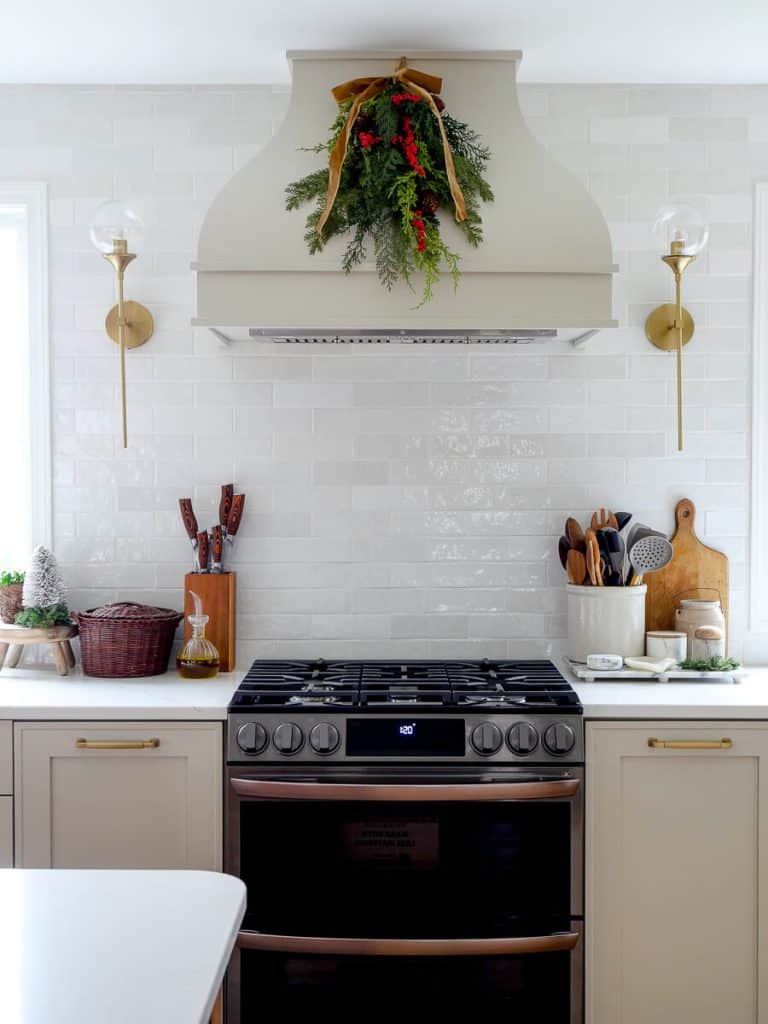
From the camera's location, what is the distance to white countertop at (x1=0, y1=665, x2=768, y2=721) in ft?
8.21

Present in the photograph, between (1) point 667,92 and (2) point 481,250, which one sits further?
(1) point 667,92

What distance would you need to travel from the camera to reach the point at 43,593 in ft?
9.61

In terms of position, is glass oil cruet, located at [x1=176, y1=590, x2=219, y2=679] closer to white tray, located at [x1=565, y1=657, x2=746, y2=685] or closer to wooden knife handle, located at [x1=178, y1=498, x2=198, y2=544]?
wooden knife handle, located at [x1=178, y1=498, x2=198, y2=544]

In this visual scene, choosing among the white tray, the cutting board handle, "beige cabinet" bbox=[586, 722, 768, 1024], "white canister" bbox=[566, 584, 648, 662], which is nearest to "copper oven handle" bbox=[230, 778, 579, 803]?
"beige cabinet" bbox=[586, 722, 768, 1024]

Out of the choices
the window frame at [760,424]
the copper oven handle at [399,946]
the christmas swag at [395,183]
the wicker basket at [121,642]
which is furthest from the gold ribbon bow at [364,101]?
the copper oven handle at [399,946]

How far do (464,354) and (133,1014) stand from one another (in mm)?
2361

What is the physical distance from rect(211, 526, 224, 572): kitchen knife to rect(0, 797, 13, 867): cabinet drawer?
89cm

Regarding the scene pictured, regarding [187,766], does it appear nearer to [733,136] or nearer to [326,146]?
[326,146]

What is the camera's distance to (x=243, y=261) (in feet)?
8.34

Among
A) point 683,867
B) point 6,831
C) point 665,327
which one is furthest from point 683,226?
point 6,831

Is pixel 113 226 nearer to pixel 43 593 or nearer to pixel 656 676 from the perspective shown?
pixel 43 593

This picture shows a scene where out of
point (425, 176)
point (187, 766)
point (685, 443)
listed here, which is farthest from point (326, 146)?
point (187, 766)

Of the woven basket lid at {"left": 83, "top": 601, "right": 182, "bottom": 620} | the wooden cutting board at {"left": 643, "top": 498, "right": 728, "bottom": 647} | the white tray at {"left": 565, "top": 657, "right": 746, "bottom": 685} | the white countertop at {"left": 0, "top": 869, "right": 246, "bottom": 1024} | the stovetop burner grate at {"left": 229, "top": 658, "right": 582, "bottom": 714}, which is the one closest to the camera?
the white countertop at {"left": 0, "top": 869, "right": 246, "bottom": 1024}

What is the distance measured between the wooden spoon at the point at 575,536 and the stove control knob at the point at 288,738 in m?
1.10
